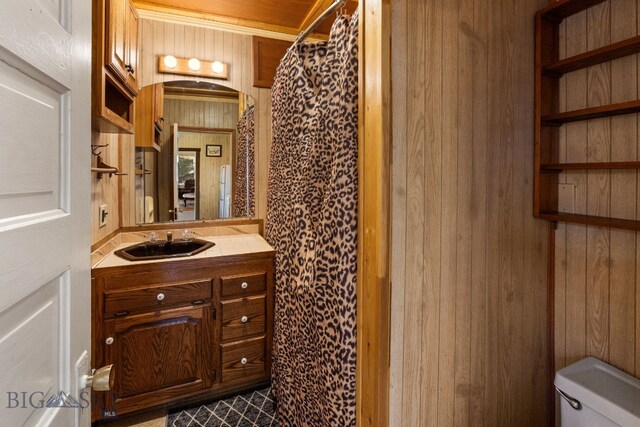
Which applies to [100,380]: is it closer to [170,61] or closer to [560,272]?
[560,272]

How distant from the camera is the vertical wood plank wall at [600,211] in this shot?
127 centimetres

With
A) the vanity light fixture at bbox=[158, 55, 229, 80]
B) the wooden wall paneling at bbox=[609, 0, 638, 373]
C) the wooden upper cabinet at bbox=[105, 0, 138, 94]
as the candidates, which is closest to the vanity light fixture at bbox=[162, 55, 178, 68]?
the vanity light fixture at bbox=[158, 55, 229, 80]

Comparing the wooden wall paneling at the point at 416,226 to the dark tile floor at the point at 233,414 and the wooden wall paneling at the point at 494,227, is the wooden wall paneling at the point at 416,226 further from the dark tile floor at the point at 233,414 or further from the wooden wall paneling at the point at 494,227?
the dark tile floor at the point at 233,414

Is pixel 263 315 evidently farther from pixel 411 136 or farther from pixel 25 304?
pixel 25 304

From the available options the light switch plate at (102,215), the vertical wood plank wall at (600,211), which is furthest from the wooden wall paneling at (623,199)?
the light switch plate at (102,215)

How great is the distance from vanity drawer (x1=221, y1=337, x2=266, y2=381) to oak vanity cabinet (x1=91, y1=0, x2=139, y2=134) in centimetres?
Result: 145

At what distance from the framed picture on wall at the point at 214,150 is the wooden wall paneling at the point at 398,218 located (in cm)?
176

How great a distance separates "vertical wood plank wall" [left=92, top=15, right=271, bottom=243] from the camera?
2.24 metres

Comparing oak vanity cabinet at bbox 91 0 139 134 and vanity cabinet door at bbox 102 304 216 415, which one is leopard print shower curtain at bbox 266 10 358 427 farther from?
oak vanity cabinet at bbox 91 0 139 134

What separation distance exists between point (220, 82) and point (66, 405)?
7.81 ft

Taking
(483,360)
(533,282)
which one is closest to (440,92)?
(533,282)

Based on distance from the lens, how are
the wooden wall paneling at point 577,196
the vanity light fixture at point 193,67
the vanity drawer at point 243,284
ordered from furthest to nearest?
1. the vanity light fixture at point 193,67
2. the vanity drawer at point 243,284
3. the wooden wall paneling at point 577,196

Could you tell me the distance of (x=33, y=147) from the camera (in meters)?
0.51

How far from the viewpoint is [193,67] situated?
95.0 inches
